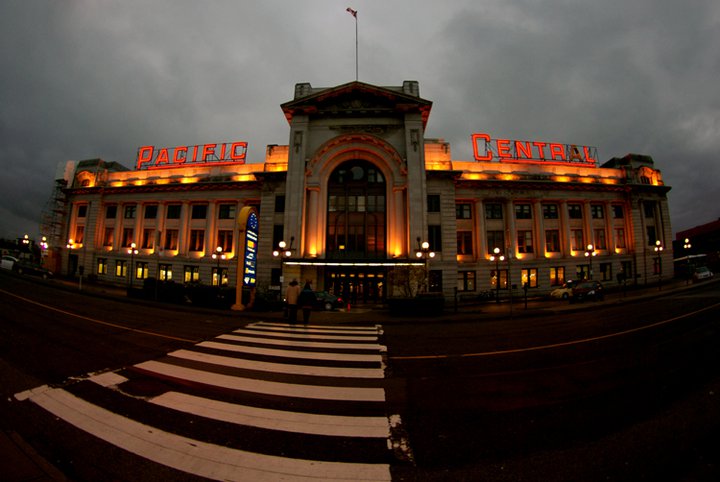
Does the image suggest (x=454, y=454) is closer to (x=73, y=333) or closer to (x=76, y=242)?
(x=73, y=333)

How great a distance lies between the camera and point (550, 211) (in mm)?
35969

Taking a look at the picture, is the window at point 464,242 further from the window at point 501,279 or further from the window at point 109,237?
the window at point 109,237

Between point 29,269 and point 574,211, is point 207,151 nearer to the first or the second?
point 29,269

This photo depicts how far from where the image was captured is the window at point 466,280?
32.8 meters

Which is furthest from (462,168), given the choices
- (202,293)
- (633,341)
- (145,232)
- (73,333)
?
(145,232)

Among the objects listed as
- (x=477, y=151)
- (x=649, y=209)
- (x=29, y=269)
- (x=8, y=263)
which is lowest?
(x=29, y=269)

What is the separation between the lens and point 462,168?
3475 centimetres

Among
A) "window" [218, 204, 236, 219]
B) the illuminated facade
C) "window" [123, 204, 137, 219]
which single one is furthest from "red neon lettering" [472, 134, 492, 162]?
"window" [123, 204, 137, 219]

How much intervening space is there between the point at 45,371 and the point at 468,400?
872cm

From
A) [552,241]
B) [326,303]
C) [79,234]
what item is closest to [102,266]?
[79,234]

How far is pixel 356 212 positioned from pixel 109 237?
3738 cm

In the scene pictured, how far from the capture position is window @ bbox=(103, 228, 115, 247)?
39.5m

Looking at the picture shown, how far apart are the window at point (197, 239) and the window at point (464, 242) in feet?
109

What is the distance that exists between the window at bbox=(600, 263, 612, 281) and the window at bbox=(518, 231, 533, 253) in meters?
9.99
